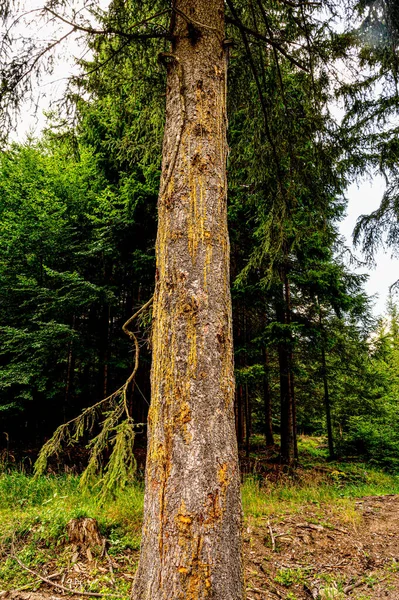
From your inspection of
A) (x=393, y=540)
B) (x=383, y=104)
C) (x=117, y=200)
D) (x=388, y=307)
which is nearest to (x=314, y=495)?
(x=393, y=540)

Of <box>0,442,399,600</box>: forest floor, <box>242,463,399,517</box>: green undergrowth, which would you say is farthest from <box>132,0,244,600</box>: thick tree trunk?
<box>242,463,399,517</box>: green undergrowth

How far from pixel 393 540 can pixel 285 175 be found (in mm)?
4740

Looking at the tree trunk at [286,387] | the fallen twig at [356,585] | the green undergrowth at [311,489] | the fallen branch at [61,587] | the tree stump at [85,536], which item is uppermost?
the tree trunk at [286,387]

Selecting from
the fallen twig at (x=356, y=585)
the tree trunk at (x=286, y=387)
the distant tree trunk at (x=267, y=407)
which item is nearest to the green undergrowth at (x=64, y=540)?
the fallen twig at (x=356, y=585)

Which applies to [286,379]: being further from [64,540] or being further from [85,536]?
[64,540]

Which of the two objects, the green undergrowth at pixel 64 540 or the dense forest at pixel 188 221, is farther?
the green undergrowth at pixel 64 540

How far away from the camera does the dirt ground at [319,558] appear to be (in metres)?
3.02

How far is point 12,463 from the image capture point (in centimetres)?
802

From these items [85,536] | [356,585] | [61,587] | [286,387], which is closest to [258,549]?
[356,585]

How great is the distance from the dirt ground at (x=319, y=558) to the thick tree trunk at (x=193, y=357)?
1.74 m

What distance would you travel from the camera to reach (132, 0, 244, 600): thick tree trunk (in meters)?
1.58

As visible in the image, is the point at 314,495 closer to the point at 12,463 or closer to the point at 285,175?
the point at 285,175

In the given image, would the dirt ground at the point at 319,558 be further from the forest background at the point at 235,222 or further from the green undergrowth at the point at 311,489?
the forest background at the point at 235,222

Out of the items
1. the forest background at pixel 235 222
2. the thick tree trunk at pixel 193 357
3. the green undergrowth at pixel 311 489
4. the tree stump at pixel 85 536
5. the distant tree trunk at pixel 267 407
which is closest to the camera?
the thick tree trunk at pixel 193 357
